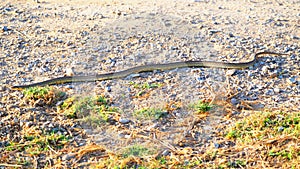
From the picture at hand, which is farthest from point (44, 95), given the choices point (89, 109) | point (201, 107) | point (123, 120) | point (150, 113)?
point (201, 107)

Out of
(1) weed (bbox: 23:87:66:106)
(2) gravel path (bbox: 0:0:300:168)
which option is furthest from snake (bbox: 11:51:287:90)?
(1) weed (bbox: 23:87:66:106)

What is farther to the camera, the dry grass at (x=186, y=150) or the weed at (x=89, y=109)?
the weed at (x=89, y=109)

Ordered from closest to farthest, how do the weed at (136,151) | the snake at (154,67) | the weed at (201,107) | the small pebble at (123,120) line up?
the weed at (136,151) < the small pebble at (123,120) < the weed at (201,107) < the snake at (154,67)

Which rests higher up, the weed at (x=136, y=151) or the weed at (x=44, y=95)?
the weed at (x=44, y=95)

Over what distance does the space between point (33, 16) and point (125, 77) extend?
8.87 feet

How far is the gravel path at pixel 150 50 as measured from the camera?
5.27 m

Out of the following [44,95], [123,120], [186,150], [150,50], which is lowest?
[186,150]

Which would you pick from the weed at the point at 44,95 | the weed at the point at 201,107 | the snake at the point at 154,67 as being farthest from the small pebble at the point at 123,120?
the snake at the point at 154,67

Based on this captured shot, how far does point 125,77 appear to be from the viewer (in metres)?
5.94

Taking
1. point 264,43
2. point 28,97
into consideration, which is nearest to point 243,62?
point 264,43

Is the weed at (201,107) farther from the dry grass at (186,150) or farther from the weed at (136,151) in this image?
the weed at (136,151)

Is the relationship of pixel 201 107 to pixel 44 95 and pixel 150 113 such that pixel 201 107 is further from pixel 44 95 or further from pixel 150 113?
pixel 44 95

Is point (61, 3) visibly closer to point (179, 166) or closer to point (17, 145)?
point (17, 145)

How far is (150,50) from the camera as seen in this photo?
6488mm
